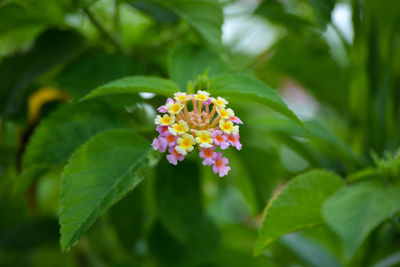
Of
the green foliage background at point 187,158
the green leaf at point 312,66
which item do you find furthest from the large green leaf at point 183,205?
the green leaf at point 312,66

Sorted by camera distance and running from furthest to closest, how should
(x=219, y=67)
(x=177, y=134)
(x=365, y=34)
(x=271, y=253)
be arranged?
1. (x=271, y=253)
2. (x=365, y=34)
3. (x=219, y=67)
4. (x=177, y=134)

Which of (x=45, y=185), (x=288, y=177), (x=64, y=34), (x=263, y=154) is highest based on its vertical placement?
(x=64, y=34)

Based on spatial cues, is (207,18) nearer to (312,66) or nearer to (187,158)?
(187,158)

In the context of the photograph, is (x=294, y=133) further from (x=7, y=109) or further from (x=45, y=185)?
(x=45, y=185)

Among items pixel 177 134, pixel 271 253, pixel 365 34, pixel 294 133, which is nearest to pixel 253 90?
pixel 177 134

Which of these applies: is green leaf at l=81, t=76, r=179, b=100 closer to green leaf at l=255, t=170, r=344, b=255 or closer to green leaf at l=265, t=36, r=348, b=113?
green leaf at l=255, t=170, r=344, b=255

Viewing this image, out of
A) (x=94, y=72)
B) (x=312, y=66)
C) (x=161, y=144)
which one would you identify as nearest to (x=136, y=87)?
(x=161, y=144)

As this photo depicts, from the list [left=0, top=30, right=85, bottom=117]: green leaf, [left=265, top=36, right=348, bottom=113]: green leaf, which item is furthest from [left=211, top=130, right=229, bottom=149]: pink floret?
[left=265, top=36, right=348, bottom=113]: green leaf
